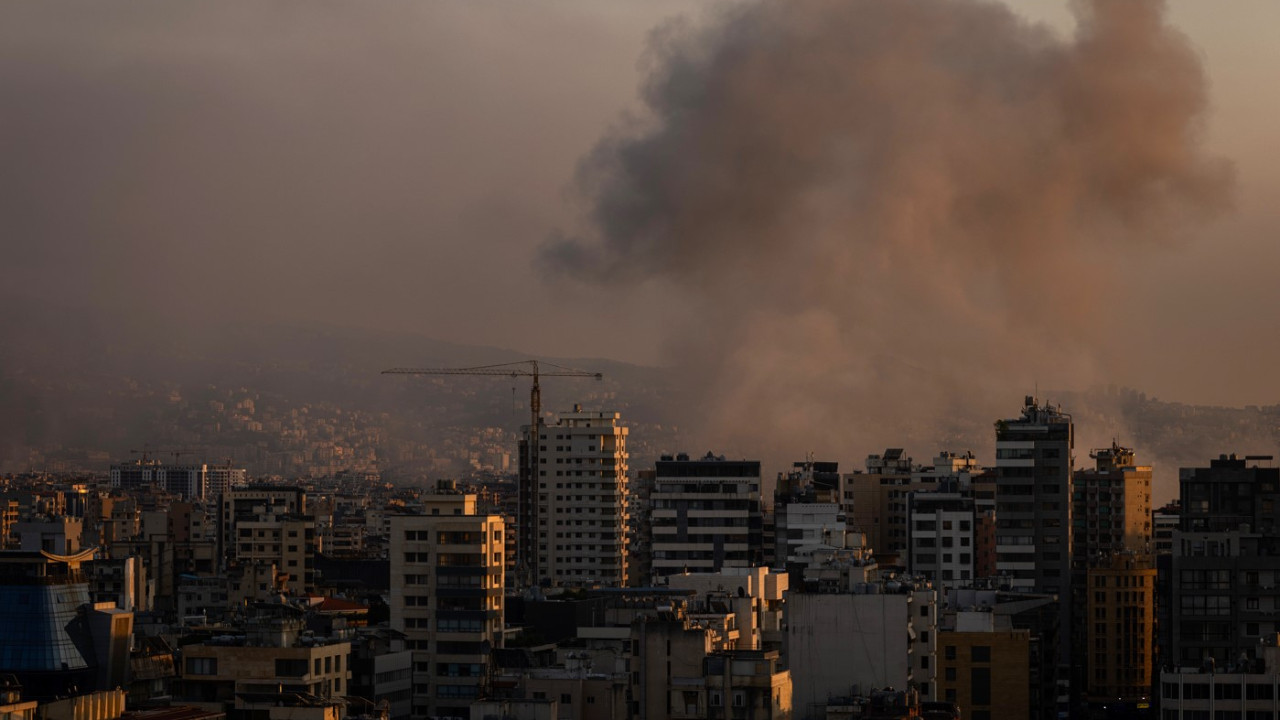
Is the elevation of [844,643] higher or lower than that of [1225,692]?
higher

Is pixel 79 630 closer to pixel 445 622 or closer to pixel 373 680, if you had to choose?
pixel 373 680

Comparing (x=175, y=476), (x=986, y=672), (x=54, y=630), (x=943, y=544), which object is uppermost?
(x=175, y=476)

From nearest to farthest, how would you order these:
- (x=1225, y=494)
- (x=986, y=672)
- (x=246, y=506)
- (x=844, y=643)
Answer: (x=844, y=643) → (x=986, y=672) → (x=1225, y=494) → (x=246, y=506)

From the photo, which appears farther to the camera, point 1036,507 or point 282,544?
point 282,544

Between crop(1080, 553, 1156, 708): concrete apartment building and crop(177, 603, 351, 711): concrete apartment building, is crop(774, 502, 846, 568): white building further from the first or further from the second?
crop(177, 603, 351, 711): concrete apartment building

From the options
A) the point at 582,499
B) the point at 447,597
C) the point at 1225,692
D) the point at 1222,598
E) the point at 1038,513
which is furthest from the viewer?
the point at 582,499

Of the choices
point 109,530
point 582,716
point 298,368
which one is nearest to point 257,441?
point 298,368

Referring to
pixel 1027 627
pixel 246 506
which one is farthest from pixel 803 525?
pixel 246 506

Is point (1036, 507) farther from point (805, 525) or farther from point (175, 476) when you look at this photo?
point (175, 476)
